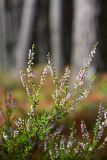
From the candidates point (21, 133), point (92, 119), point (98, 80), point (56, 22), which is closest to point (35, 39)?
point (56, 22)

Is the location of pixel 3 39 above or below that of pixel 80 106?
above

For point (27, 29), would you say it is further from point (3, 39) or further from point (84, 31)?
point (84, 31)

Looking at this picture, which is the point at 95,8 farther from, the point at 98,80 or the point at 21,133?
the point at 21,133

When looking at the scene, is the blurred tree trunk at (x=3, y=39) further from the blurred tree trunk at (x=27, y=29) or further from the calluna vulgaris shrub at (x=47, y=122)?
the calluna vulgaris shrub at (x=47, y=122)

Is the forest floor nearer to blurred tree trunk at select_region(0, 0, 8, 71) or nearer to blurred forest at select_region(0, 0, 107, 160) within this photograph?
blurred forest at select_region(0, 0, 107, 160)

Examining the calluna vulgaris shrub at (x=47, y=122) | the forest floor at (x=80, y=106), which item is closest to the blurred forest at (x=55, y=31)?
the forest floor at (x=80, y=106)

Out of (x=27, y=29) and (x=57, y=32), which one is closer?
(x=57, y=32)

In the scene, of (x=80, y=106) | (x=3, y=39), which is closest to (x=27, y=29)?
(x=3, y=39)

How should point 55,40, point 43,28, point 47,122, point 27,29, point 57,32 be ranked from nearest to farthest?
1. point 47,122
2. point 57,32
3. point 55,40
4. point 27,29
5. point 43,28
